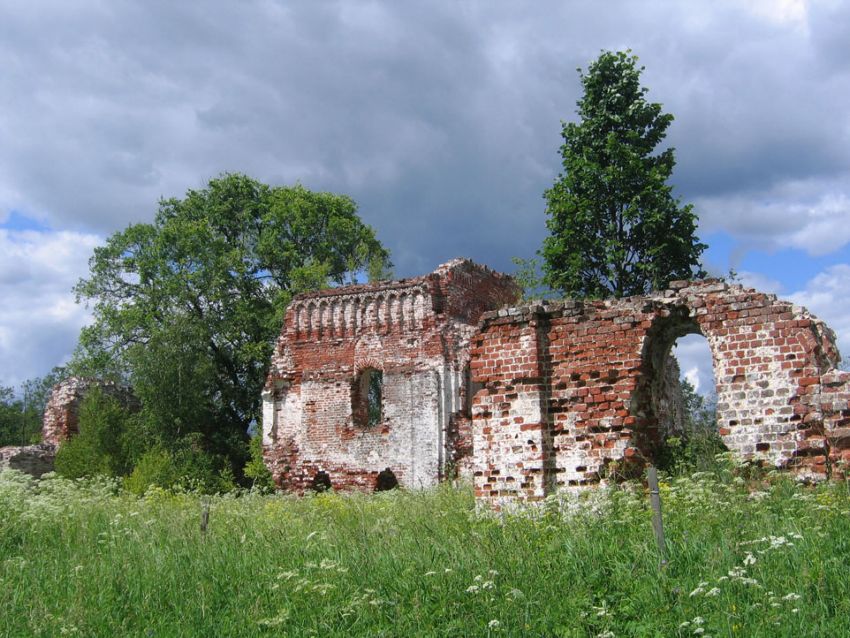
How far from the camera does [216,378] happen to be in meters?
24.9

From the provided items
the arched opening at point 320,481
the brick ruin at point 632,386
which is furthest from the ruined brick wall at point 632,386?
the arched opening at point 320,481

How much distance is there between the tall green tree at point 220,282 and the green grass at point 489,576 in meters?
16.5

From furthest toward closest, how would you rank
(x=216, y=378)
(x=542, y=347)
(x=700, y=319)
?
(x=216, y=378)
(x=542, y=347)
(x=700, y=319)

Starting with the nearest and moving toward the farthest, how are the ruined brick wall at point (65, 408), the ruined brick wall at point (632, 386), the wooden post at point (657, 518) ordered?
1. the wooden post at point (657, 518)
2. the ruined brick wall at point (632, 386)
3. the ruined brick wall at point (65, 408)

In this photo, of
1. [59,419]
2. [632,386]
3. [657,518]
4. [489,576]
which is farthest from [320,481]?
[657,518]

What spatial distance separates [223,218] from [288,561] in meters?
23.4

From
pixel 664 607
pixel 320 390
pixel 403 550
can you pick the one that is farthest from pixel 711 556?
pixel 320 390

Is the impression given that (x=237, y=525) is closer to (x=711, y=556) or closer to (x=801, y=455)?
(x=711, y=556)

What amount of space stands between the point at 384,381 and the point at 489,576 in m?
14.0

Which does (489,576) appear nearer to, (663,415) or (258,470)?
(663,415)

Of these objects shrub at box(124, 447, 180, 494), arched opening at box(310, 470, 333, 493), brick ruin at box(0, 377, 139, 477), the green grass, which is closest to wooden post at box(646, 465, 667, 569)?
the green grass

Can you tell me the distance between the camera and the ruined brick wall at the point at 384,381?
1842 cm

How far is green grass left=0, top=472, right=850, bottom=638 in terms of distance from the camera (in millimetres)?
4609

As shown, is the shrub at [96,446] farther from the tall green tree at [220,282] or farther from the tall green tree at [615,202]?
the tall green tree at [615,202]
